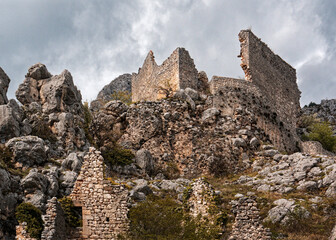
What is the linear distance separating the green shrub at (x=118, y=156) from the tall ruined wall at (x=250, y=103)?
10.2 meters

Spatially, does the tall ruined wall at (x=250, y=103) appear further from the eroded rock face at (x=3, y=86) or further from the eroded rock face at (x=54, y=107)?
the eroded rock face at (x=3, y=86)

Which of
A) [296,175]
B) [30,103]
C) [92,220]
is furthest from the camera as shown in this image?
[30,103]

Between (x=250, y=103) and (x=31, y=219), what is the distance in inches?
1064

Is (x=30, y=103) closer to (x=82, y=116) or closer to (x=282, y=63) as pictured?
(x=82, y=116)

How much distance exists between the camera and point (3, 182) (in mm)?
18578


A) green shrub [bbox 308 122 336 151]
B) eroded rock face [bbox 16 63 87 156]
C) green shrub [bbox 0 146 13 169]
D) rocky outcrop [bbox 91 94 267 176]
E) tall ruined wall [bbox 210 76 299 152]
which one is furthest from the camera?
green shrub [bbox 308 122 336 151]

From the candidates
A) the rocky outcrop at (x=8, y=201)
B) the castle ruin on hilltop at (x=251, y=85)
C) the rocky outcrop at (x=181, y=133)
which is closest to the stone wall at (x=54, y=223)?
the rocky outcrop at (x=8, y=201)

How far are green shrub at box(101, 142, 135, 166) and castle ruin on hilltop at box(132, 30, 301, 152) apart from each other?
9.61 m

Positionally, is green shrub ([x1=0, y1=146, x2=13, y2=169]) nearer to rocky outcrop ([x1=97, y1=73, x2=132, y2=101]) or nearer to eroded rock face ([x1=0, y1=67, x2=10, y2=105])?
eroded rock face ([x1=0, y1=67, x2=10, y2=105])

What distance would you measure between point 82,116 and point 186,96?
9.47m

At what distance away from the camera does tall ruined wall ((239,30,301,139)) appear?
42.1 m

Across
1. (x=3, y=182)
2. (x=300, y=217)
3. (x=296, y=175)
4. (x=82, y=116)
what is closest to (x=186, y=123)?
(x=82, y=116)

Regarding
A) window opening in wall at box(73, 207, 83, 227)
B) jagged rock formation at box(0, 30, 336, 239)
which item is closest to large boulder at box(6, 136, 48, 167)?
jagged rock formation at box(0, 30, 336, 239)

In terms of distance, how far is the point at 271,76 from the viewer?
45.2 metres
